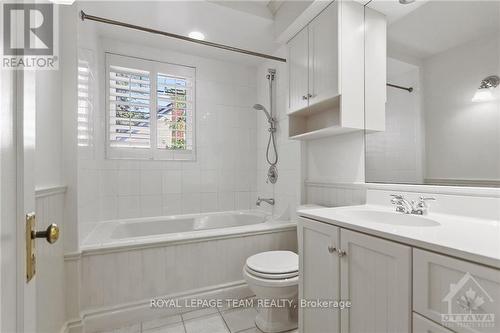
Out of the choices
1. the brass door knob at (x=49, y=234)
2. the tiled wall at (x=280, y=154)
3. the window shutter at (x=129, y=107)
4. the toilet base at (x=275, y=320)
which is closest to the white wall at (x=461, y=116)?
the tiled wall at (x=280, y=154)

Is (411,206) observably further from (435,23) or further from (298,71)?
(298,71)

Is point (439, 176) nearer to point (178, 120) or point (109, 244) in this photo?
point (109, 244)

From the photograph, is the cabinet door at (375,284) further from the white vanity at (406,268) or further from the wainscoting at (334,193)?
the wainscoting at (334,193)

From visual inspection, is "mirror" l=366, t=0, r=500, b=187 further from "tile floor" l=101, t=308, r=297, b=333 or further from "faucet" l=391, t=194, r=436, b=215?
"tile floor" l=101, t=308, r=297, b=333

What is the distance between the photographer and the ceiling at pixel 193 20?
1.96 metres

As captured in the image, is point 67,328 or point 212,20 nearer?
point 67,328

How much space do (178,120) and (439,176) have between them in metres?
2.43

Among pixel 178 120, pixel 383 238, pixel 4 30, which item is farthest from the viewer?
pixel 178 120

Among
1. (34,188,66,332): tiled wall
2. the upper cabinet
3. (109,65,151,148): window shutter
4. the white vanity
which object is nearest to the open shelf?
the upper cabinet

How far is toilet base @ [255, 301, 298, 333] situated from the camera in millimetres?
1614

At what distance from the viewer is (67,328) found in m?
1.50

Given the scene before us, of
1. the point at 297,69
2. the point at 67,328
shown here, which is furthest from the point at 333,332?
the point at 297,69

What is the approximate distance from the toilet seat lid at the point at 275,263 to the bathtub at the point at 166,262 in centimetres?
33

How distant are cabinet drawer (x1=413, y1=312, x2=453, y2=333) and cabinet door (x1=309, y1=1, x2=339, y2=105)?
1311mm
